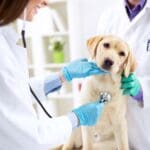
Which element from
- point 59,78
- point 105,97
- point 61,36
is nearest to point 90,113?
point 105,97

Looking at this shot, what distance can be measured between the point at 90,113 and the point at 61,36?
2.10 m

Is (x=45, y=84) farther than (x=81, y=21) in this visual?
No

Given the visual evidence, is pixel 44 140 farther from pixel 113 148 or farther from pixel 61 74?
pixel 61 74

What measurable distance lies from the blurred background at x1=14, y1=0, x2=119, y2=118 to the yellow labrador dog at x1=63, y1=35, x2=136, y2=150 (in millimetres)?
1549

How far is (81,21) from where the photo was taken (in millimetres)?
2906

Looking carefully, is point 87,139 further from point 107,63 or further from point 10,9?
point 10,9

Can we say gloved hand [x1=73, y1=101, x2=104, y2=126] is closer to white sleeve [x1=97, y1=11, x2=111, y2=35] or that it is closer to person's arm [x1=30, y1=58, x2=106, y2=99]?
person's arm [x1=30, y1=58, x2=106, y2=99]

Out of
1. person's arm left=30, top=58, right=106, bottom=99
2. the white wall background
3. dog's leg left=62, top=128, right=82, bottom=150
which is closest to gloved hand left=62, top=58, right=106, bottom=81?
person's arm left=30, top=58, right=106, bottom=99

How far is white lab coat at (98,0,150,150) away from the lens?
1167 millimetres

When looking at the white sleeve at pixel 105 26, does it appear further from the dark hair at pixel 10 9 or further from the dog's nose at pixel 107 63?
the dark hair at pixel 10 9

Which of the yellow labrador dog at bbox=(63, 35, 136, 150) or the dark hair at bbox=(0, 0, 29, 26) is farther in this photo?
the yellow labrador dog at bbox=(63, 35, 136, 150)

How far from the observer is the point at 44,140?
95 cm

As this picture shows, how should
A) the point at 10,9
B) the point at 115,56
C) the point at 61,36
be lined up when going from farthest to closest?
the point at 61,36 < the point at 115,56 < the point at 10,9

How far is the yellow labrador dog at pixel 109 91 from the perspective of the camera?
107cm
